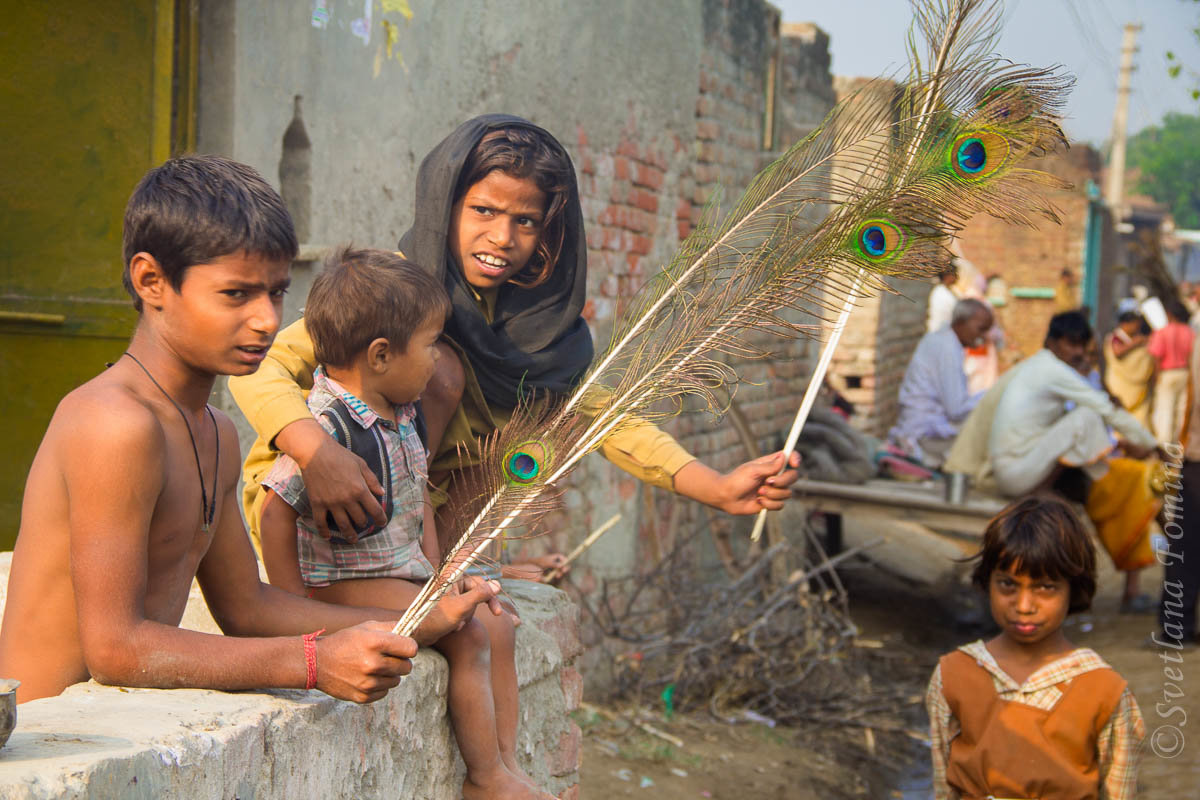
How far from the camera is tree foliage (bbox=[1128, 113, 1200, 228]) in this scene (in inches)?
2028

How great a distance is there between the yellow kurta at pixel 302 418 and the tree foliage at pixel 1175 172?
53.9 m

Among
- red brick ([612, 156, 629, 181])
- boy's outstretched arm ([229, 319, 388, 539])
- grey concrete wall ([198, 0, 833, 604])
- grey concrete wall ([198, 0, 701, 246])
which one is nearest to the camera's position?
boy's outstretched arm ([229, 319, 388, 539])

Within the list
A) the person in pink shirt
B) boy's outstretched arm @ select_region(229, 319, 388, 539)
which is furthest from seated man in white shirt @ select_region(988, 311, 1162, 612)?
boy's outstretched arm @ select_region(229, 319, 388, 539)

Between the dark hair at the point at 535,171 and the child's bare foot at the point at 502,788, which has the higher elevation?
the dark hair at the point at 535,171

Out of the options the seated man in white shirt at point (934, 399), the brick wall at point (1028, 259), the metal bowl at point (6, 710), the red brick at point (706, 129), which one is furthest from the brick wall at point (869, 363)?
the metal bowl at point (6, 710)

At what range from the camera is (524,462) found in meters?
1.99

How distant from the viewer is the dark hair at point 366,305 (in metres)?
2.08

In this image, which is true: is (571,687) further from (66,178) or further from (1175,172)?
(1175,172)

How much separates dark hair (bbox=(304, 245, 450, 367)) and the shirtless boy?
27 cm

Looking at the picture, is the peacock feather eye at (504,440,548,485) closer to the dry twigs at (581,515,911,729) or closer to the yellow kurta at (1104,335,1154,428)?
the dry twigs at (581,515,911,729)

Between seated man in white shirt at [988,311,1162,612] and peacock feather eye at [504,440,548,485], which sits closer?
peacock feather eye at [504,440,548,485]

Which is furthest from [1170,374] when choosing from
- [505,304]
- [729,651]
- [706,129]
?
[505,304]

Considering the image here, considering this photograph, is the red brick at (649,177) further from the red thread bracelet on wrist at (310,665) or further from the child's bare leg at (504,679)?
the red thread bracelet on wrist at (310,665)

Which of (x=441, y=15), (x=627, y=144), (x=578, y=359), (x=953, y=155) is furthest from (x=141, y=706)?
(x=627, y=144)
